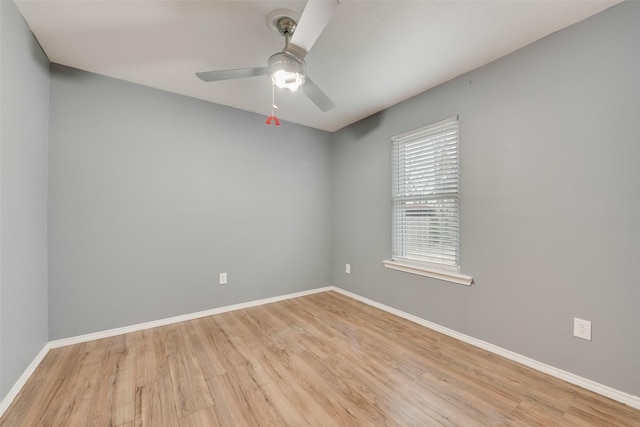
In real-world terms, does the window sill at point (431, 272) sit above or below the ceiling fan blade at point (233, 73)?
below

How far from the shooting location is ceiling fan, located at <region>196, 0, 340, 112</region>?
46.1 inches

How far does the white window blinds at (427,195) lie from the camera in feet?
7.43

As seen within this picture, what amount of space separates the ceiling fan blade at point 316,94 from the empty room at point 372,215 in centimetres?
2

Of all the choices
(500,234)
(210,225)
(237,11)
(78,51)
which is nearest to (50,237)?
(210,225)

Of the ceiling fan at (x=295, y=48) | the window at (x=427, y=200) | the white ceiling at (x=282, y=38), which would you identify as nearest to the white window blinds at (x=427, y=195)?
the window at (x=427, y=200)

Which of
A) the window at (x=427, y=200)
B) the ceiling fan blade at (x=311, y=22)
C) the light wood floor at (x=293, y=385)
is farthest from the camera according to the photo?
the window at (x=427, y=200)

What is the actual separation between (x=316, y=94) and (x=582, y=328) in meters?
2.29

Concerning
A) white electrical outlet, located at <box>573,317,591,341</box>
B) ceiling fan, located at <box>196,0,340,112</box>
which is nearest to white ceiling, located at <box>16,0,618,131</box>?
ceiling fan, located at <box>196,0,340,112</box>

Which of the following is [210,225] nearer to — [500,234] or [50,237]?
[50,237]

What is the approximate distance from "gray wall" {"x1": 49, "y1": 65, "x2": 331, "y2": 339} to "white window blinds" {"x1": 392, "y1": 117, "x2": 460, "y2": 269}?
1.29 m

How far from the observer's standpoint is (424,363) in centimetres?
181

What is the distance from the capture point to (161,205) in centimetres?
246

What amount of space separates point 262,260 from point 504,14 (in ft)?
9.72

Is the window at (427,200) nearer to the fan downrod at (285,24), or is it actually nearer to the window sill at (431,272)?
the window sill at (431,272)
